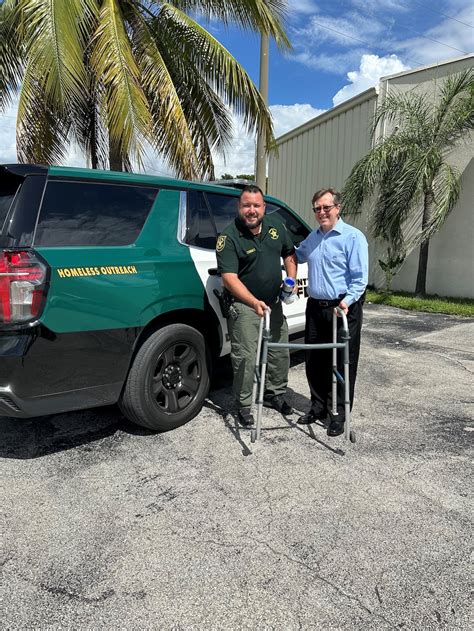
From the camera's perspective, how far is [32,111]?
762 cm

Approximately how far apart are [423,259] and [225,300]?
798 centimetres

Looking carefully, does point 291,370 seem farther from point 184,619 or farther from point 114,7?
point 114,7

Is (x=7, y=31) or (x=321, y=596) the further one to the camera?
(x=7, y=31)

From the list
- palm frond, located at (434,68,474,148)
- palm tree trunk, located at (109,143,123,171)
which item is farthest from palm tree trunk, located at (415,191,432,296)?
palm tree trunk, located at (109,143,123,171)

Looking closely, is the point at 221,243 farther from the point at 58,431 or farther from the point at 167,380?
the point at 58,431

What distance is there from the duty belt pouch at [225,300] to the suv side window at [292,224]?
48.5 inches

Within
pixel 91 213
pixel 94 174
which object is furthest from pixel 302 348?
pixel 94 174

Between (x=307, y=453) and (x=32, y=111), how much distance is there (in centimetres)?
707

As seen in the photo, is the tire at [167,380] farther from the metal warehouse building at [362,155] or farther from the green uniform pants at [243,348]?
the metal warehouse building at [362,155]

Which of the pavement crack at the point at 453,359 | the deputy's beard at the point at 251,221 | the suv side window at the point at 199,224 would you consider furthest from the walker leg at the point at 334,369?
the pavement crack at the point at 453,359

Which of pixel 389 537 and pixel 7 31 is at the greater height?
pixel 7 31

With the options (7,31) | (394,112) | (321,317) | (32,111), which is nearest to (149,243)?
(321,317)

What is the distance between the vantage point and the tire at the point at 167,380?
3340 mm

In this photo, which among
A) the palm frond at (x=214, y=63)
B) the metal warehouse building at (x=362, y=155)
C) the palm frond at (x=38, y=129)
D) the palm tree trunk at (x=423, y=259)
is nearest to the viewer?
the palm frond at (x=38, y=129)
